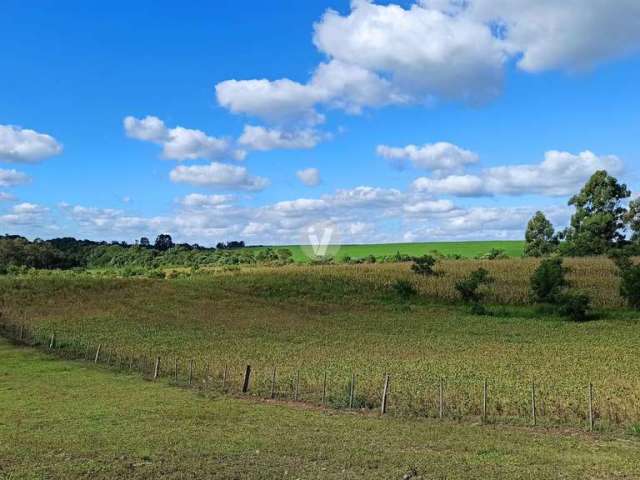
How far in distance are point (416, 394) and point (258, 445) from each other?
8.40 m

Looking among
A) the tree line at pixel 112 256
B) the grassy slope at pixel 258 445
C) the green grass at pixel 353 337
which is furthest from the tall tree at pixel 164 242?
the grassy slope at pixel 258 445

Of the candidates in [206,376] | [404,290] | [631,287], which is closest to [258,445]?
[206,376]

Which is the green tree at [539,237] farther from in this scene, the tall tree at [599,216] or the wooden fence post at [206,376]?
the wooden fence post at [206,376]

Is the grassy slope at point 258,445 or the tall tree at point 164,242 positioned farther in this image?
the tall tree at point 164,242

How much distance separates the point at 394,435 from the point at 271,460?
4.28 metres

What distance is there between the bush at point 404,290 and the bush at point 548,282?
13197mm

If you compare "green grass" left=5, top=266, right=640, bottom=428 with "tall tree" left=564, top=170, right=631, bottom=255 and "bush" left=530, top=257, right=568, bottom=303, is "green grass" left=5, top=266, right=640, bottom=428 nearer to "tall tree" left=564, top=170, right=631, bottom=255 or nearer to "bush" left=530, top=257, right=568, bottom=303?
"bush" left=530, top=257, right=568, bottom=303

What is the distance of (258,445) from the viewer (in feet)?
49.1

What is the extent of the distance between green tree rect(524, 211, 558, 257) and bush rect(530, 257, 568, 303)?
47.3 metres

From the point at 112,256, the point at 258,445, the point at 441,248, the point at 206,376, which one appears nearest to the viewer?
the point at 258,445

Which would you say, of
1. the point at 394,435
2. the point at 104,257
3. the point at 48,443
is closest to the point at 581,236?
the point at 394,435

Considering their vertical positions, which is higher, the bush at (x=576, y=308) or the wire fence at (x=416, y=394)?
the bush at (x=576, y=308)

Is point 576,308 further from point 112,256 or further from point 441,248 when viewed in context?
point 112,256

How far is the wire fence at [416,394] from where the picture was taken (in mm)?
18219
